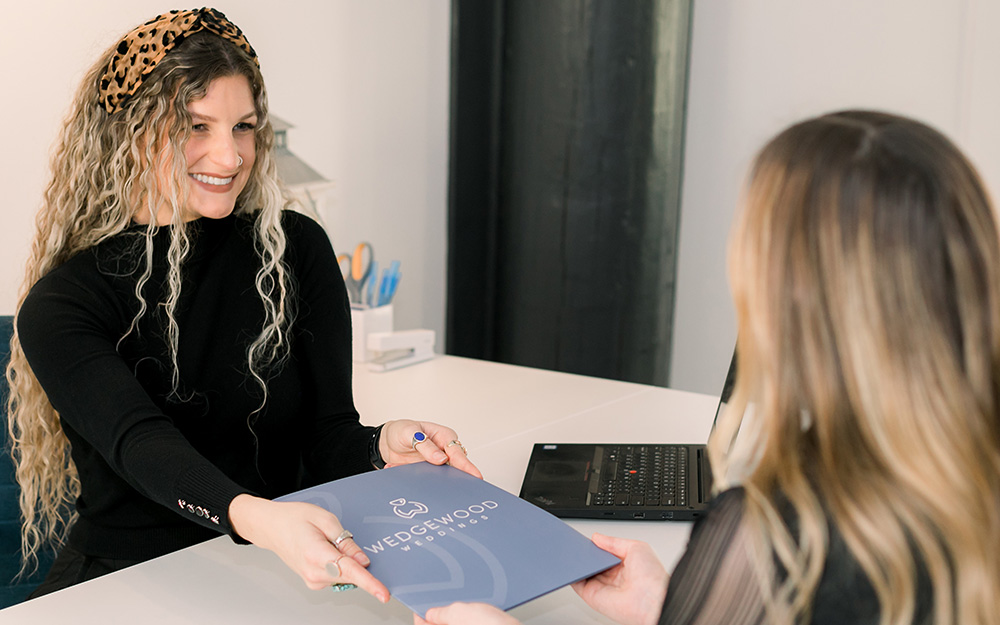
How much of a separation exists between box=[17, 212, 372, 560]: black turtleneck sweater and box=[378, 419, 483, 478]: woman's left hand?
73mm

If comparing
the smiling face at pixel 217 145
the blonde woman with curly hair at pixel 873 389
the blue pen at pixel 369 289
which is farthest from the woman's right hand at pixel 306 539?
the blue pen at pixel 369 289

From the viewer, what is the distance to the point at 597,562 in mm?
886

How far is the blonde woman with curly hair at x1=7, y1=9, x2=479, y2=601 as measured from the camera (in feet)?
3.86

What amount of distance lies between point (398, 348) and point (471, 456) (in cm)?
63

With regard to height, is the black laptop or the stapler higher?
the black laptop

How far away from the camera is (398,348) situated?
1.95m

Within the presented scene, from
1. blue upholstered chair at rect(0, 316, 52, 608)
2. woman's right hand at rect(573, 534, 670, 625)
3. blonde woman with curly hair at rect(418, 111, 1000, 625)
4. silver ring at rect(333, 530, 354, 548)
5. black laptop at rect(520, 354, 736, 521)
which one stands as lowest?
blue upholstered chair at rect(0, 316, 52, 608)

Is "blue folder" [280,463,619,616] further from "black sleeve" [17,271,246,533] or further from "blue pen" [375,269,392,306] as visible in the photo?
"blue pen" [375,269,392,306]

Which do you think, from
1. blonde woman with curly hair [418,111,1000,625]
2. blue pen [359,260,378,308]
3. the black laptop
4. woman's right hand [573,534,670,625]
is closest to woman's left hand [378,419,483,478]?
the black laptop

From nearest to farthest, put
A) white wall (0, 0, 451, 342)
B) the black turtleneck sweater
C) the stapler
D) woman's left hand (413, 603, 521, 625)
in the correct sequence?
woman's left hand (413, 603, 521, 625)
the black turtleneck sweater
white wall (0, 0, 451, 342)
the stapler

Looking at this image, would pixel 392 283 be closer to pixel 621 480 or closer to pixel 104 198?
pixel 104 198

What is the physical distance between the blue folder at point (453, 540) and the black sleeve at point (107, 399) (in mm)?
119

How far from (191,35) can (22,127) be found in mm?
584

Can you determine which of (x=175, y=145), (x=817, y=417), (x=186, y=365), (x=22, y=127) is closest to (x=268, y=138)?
(x=175, y=145)
